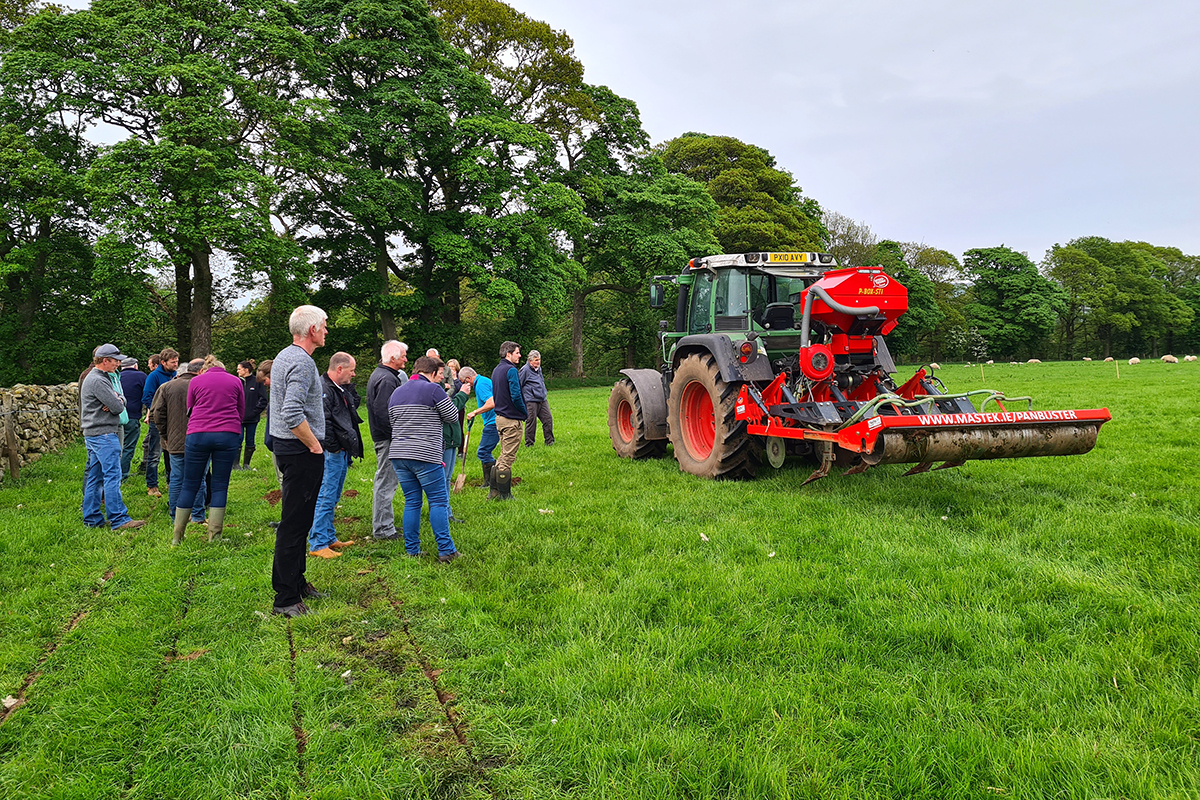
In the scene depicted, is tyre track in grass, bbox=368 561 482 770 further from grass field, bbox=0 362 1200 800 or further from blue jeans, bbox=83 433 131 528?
blue jeans, bbox=83 433 131 528

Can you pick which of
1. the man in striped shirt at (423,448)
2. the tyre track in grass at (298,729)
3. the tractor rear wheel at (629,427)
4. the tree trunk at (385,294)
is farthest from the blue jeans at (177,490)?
the tree trunk at (385,294)

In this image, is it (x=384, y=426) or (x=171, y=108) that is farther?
(x=171, y=108)

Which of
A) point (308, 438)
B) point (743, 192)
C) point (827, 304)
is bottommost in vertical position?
point (308, 438)

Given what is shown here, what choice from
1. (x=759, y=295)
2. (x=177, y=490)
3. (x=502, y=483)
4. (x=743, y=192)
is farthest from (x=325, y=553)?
(x=743, y=192)

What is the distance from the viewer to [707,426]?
25.6 ft

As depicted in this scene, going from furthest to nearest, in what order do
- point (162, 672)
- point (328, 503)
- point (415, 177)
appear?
1. point (415, 177)
2. point (328, 503)
3. point (162, 672)

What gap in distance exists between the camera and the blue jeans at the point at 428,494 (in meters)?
4.98

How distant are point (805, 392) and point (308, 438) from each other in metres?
4.61

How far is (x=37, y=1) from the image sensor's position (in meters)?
20.5

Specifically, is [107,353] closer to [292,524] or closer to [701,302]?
[292,524]

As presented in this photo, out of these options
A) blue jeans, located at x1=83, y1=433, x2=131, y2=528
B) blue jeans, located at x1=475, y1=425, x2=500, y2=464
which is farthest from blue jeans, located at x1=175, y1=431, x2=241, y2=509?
blue jeans, located at x1=475, y1=425, x2=500, y2=464

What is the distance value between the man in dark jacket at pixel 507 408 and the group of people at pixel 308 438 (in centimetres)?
2

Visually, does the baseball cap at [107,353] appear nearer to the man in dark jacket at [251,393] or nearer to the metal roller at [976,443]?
the man in dark jacket at [251,393]

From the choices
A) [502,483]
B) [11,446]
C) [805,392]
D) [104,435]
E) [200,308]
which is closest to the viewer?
[805,392]
